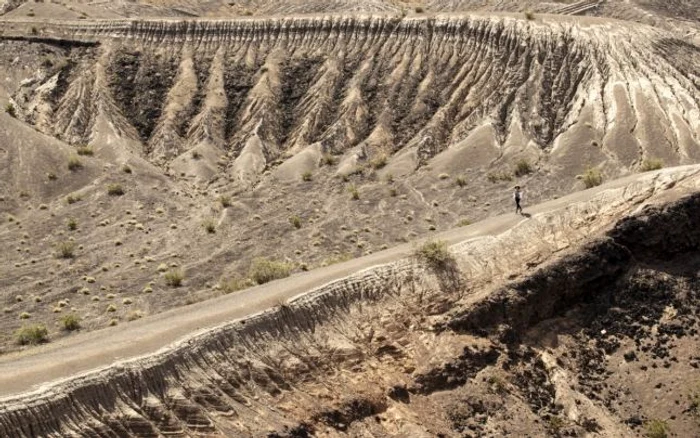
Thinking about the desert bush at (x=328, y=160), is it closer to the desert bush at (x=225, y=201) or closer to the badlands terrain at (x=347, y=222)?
the badlands terrain at (x=347, y=222)

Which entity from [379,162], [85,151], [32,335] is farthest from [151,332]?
[85,151]

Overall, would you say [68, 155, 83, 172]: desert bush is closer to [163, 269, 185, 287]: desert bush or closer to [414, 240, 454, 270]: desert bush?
[163, 269, 185, 287]: desert bush

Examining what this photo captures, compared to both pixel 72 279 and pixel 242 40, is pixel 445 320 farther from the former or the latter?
pixel 242 40

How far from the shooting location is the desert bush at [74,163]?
156 ft

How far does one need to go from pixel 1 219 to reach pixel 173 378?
28.0 metres

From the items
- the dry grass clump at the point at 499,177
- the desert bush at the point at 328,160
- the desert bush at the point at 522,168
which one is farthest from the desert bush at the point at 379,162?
the desert bush at the point at 522,168

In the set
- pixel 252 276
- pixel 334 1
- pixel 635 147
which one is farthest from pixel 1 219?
pixel 334 1

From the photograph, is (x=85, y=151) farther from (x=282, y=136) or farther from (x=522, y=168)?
(x=522, y=168)

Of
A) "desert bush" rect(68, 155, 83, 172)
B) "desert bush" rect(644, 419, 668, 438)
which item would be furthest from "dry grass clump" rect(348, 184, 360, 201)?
"desert bush" rect(644, 419, 668, 438)

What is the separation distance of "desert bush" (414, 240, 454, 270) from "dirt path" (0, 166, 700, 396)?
2.39ft

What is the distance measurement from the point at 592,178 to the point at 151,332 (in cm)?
2488

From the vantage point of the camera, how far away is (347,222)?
40.7m

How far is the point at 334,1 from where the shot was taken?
272 feet

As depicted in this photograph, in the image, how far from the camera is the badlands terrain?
20859 mm
